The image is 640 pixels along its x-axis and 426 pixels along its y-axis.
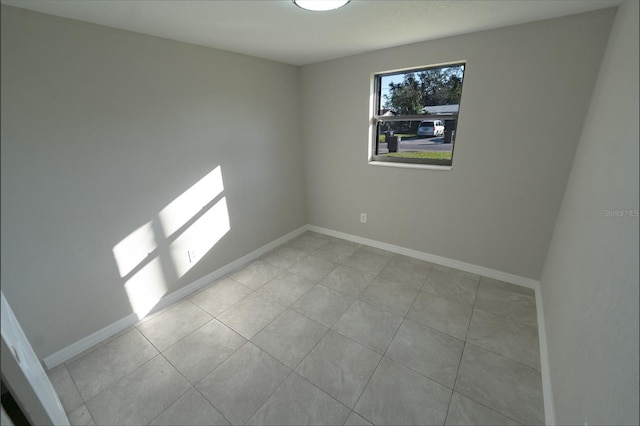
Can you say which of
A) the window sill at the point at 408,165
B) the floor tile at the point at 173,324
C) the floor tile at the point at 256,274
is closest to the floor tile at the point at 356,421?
the floor tile at the point at 173,324

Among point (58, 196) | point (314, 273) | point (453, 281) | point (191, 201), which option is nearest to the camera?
point (58, 196)

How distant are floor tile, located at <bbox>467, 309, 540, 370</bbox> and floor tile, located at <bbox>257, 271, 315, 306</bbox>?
1.35 metres

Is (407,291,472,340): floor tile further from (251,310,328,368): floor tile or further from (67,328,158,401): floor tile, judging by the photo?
(67,328,158,401): floor tile

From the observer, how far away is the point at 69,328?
5.50 ft

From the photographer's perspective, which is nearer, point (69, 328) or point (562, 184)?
point (69, 328)

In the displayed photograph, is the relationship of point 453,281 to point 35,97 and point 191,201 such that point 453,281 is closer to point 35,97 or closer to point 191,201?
point 191,201

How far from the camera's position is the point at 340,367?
1.65 metres

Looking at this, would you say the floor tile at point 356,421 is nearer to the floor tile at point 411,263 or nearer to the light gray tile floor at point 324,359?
the light gray tile floor at point 324,359

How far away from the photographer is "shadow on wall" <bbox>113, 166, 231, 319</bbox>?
1947 mm

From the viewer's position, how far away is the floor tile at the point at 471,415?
133cm

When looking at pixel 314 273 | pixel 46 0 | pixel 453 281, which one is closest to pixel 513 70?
pixel 453 281

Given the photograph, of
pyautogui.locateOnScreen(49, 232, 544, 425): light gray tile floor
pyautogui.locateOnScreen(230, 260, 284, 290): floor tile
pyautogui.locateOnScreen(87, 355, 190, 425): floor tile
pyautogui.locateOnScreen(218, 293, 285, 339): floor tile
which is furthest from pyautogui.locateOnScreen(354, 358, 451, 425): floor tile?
pyautogui.locateOnScreen(230, 260, 284, 290): floor tile

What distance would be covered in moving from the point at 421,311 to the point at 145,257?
2195 millimetres

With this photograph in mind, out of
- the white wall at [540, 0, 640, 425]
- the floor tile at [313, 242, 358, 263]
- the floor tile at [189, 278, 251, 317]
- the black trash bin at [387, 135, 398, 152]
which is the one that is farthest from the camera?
the floor tile at [313, 242, 358, 263]
